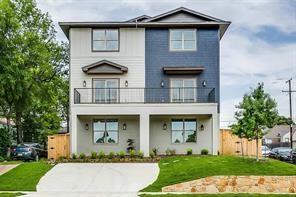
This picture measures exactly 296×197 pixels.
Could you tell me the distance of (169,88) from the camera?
30.6 meters

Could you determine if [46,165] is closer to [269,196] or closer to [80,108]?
[80,108]

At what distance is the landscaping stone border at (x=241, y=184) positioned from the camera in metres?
19.7

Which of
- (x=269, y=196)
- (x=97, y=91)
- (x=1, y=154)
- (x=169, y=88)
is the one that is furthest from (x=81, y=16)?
(x=269, y=196)

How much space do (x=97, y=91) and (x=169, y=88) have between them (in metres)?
4.49

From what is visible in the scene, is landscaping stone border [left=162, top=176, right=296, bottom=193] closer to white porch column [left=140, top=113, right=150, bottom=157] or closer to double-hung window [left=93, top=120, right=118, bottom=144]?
white porch column [left=140, top=113, right=150, bottom=157]

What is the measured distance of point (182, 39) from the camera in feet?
103

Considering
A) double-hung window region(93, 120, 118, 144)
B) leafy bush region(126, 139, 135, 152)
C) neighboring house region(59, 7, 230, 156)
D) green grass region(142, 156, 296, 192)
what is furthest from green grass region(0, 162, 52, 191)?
leafy bush region(126, 139, 135, 152)

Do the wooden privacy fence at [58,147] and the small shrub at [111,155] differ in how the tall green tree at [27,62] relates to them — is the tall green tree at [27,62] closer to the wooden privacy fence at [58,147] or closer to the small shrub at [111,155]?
the wooden privacy fence at [58,147]

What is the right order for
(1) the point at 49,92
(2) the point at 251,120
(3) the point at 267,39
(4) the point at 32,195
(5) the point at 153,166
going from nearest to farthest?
(4) the point at 32,195 < (2) the point at 251,120 < (5) the point at 153,166 < (3) the point at 267,39 < (1) the point at 49,92

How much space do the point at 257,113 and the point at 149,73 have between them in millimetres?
9997

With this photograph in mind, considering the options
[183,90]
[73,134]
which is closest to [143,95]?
[183,90]

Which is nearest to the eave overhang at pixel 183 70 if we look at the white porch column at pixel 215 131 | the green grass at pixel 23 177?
the white porch column at pixel 215 131

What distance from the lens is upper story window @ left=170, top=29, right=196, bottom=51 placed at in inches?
1229

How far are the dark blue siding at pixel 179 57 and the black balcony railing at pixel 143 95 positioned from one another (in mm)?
397
